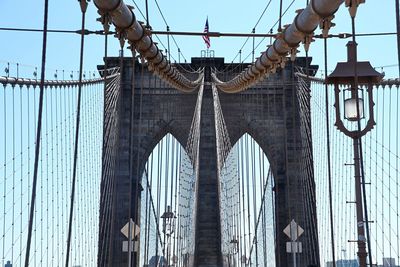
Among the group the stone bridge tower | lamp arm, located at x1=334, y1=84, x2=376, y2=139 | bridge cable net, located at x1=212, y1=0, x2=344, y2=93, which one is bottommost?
lamp arm, located at x1=334, y1=84, x2=376, y2=139

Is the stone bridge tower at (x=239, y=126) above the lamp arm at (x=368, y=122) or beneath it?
above

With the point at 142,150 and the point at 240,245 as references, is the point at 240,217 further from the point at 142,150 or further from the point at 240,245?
the point at 142,150

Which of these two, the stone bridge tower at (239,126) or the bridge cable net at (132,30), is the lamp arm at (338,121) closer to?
the bridge cable net at (132,30)

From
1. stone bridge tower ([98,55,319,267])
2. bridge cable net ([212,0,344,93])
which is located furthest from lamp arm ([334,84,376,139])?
stone bridge tower ([98,55,319,267])

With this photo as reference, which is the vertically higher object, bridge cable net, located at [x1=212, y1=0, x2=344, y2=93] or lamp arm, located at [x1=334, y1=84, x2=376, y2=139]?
bridge cable net, located at [x1=212, y1=0, x2=344, y2=93]

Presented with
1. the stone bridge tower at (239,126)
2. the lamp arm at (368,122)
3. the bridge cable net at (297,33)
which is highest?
the stone bridge tower at (239,126)

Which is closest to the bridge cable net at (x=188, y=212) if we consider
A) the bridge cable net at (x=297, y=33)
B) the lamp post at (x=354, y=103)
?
the bridge cable net at (x=297, y=33)

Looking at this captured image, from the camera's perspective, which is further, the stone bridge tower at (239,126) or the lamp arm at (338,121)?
→ the stone bridge tower at (239,126)

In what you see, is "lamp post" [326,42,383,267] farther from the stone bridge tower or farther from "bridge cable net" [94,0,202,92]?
the stone bridge tower

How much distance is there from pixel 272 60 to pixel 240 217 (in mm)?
11202

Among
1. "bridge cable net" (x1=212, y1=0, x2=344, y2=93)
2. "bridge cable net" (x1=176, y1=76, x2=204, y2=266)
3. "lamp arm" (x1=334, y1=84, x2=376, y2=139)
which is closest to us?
"bridge cable net" (x1=212, y1=0, x2=344, y2=93)

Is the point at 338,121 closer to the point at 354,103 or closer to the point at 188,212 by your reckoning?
the point at 354,103

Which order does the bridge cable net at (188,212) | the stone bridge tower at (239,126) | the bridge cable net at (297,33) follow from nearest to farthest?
the bridge cable net at (297,33), the bridge cable net at (188,212), the stone bridge tower at (239,126)

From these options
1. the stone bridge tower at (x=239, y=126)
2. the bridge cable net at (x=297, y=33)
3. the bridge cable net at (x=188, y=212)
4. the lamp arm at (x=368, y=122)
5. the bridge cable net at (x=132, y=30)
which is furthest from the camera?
the stone bridge tower at (x=239, y=126)
